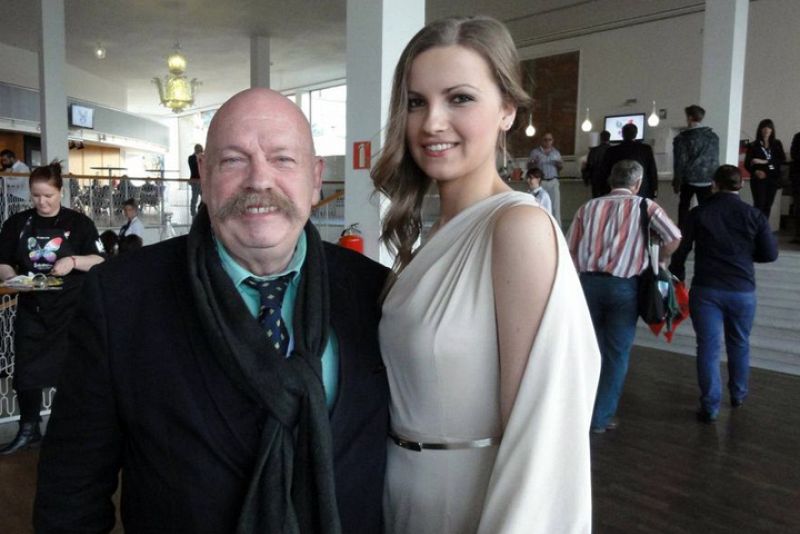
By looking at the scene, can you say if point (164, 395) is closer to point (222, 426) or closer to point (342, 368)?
point (222, 426)

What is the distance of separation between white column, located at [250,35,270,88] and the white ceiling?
232 mm

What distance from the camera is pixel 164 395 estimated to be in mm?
1139

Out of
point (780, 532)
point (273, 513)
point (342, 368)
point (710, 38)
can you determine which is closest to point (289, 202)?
point (342, 368)

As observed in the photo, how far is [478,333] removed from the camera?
3.72 ft

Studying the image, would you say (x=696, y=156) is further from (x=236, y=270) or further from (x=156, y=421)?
(x=156, y=421)

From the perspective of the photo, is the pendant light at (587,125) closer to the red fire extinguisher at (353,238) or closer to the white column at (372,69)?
the white column at (372,69)

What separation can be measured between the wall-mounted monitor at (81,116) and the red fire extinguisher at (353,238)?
13778mm

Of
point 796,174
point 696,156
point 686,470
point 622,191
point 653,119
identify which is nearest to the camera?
point 686,470

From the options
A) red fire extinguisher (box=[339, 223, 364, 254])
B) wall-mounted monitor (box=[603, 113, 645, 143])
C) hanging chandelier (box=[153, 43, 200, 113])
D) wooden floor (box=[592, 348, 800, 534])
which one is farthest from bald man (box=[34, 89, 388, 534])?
wall-mounted monitor (box=[603, 113, 645, 143])

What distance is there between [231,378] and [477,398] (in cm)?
44

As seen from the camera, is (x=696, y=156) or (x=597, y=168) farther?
(x=597, y=168)

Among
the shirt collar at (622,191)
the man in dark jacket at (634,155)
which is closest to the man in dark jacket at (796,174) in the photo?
the man in dark jacket at (634,155)

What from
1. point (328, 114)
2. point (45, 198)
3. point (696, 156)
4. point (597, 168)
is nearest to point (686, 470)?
point (45, 198)

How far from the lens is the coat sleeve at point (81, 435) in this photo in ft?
3.79
